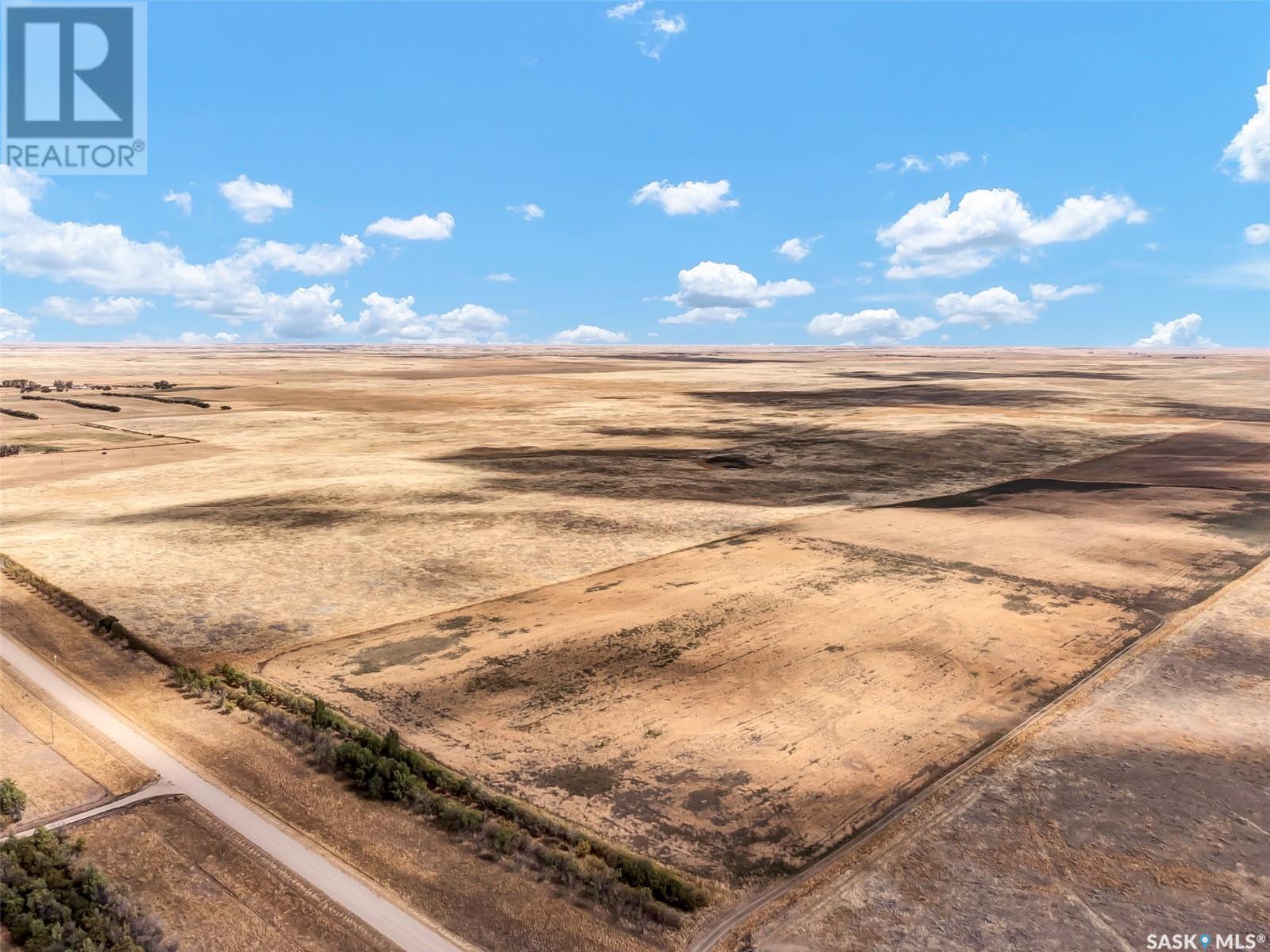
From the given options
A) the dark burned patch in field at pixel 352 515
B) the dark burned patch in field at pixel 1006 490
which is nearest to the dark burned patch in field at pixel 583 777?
the dark burned patch in field at pixel 352 515

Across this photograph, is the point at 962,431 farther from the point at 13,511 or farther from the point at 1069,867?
the point at 13,511

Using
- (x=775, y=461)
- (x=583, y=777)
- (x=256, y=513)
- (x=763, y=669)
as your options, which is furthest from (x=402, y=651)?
(x=775, y=461)

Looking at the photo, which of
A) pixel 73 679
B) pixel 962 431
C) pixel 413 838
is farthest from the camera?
pixel 962 431

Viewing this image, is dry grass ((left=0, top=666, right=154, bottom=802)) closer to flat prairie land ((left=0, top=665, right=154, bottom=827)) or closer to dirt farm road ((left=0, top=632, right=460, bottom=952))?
flat prairie land ((left=0, top=665, right=154, bottom=827))

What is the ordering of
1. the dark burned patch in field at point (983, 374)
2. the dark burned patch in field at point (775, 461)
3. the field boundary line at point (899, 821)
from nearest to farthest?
the field boundary line at point (899, 821), the dark burned patch in field at point (775, 461), the dark burned patch in field at point (983, 374)

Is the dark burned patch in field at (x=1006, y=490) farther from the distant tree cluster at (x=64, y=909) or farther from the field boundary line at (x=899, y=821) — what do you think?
the distant tree cluster at (x=64, y=909)

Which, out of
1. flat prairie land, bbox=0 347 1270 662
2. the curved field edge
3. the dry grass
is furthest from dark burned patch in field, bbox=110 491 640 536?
the curved field edge

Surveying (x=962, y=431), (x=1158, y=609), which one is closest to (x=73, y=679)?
(x=1158, y=609)
